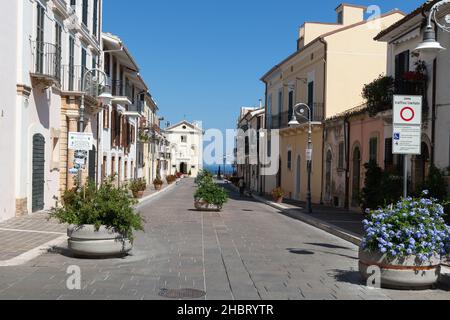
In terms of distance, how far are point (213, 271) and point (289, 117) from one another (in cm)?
2600

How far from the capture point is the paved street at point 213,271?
7.31 metres

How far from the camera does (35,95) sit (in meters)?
17.7

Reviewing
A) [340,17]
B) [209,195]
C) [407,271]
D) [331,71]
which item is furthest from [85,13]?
[407,271]

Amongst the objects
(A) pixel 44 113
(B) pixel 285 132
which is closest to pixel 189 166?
(B) pixel 285 132

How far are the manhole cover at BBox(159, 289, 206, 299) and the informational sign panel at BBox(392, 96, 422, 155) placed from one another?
14.9ft

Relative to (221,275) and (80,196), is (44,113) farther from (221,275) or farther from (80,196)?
(221,275)

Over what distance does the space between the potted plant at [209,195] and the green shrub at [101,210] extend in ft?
40.2

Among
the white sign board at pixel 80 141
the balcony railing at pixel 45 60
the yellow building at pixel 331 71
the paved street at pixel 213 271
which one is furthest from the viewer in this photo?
the yellow building at pixel 331 71

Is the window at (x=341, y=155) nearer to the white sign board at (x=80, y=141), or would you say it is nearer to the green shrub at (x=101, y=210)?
the white sign board at (x=80, y=141)

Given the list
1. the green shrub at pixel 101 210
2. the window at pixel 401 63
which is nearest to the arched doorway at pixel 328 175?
the window at pixel 401 63

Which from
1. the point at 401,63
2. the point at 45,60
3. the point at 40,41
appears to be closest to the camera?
the point at 40,41

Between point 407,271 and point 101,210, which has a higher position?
point 101,210

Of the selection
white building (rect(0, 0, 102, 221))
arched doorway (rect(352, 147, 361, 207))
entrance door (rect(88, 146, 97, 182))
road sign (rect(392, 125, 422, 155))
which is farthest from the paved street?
entrance door (rect(88, 146, 97, 182))

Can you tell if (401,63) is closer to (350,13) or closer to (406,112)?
(406,112)
